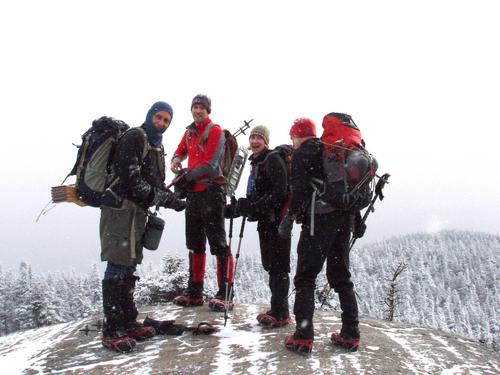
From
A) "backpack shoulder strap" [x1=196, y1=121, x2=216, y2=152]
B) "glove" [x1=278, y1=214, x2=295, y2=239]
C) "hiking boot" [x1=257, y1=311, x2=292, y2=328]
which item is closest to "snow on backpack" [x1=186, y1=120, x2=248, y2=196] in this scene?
"backpack shoulder strap" [x1=196, y1=121, x2=216, y2=152]

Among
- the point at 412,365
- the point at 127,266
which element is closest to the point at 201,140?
the point at 127,266

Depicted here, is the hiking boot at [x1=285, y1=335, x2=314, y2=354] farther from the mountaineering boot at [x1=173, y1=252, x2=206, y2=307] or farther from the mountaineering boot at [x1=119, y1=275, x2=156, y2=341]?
the mountaineering boot at [x1=173, y1=252, x2=206, y2=307]

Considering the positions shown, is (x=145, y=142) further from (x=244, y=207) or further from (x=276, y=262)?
(x=276, y=262)

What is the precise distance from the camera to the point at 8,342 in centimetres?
785

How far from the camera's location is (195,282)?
8.02 metres

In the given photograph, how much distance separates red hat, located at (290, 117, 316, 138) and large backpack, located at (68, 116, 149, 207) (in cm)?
228

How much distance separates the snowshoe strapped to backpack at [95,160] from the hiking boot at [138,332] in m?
2.05

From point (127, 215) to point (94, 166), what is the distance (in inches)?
33.7

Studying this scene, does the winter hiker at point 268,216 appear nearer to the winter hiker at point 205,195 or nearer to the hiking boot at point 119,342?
the winter hiker at point 205,195

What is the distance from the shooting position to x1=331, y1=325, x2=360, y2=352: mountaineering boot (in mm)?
5504

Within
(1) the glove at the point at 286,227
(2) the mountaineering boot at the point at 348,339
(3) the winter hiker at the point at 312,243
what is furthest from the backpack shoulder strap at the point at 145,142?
(2) the mountaineering boot at the point at 348,339

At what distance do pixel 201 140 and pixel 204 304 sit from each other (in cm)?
346

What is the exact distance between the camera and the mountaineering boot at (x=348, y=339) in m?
5.50

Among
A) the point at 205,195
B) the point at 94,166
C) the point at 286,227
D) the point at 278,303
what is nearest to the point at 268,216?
the point at 286,227
